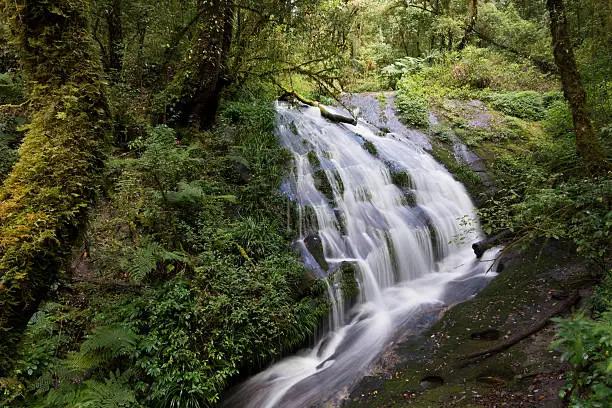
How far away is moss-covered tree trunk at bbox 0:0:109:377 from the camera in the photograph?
2326 millimetres

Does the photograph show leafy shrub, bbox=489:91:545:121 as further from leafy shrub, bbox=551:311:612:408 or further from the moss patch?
leafy shrub, bbox=551:311:612:408

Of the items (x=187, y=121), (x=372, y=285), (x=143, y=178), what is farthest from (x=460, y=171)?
(x=143, y=178)

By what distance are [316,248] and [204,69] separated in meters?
4.84

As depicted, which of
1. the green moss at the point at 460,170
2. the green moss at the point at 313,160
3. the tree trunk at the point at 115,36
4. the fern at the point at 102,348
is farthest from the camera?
the green moss at the point at 460,170

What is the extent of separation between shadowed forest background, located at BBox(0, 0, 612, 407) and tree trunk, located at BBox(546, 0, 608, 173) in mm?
26

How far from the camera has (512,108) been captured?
571 inches

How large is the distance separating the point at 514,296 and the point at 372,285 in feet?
8.87

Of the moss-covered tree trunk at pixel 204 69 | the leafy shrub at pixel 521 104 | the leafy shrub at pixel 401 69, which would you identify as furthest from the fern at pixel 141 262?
the leafy shrub at pixel 401 69

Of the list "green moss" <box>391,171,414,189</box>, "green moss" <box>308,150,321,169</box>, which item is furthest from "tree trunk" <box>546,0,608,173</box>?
"green moss" <box>308,150,321,169</box>

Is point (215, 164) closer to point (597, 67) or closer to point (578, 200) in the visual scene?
point (578, 200)

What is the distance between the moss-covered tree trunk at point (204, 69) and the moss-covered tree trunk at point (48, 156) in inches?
209

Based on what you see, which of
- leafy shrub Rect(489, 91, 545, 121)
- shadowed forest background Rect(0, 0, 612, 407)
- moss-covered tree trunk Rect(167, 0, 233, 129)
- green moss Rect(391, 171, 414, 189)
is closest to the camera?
shadowed forest background Rect(0, 0, 612, 407)

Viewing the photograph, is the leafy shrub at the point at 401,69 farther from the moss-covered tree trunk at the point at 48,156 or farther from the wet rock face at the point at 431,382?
the moss-covered tree trunk at the point at 48,156

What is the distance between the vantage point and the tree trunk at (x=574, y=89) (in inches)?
227
